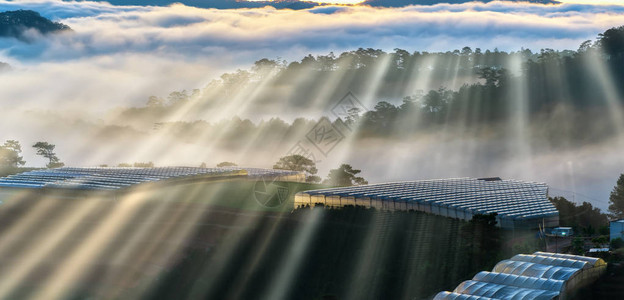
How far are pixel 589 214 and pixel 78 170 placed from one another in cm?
8648

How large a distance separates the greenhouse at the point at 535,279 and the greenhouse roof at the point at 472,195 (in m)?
21.0

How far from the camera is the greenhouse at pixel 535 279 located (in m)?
59.5

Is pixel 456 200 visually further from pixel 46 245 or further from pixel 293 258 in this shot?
pixel 46 245

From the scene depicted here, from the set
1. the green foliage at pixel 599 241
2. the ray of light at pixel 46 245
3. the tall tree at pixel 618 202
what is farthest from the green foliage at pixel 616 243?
the ray of light at pixel 46 245

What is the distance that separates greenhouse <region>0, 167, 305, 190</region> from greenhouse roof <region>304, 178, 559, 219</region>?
97.7 feet

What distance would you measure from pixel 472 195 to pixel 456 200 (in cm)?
621

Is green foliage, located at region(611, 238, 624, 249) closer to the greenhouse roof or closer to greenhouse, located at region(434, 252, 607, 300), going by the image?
the greenhouse roof

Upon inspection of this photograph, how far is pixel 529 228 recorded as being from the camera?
86.8m

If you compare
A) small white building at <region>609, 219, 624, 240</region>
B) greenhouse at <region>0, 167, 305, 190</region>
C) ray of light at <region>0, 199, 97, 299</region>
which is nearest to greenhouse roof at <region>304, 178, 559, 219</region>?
small white building at <region>609, 219, 624, 240</region>

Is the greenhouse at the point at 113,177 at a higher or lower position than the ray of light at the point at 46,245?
higher

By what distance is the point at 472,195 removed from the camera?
336ft

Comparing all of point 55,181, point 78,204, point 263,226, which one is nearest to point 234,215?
point 263,226

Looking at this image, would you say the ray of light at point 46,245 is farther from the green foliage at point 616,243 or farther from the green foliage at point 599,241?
the green foliage at point 616,243

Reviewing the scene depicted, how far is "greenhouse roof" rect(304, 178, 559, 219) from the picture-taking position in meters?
91.6
